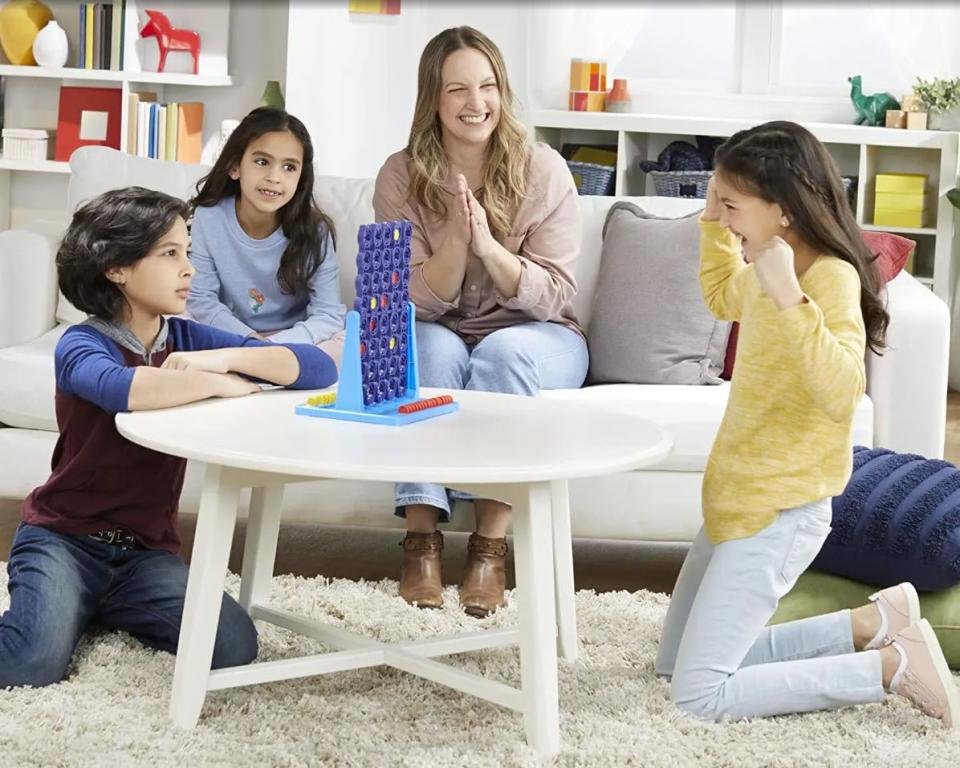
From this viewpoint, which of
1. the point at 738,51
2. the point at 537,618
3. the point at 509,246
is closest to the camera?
the point at 537,618

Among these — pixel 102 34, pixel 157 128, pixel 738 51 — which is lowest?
pixel 157 128

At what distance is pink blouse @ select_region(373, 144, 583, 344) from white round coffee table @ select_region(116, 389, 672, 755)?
0.69 metres

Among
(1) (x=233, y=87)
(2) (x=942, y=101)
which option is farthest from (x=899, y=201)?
(1) (x=233, y=87)

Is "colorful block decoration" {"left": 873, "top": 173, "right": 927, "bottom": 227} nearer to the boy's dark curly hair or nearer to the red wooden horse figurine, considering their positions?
the red wooden horse figurine

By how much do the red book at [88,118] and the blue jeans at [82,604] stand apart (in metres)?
3.28

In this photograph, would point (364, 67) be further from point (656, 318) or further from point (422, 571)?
point (422, 571)

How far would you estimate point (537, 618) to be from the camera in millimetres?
1876

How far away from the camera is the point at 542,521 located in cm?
188

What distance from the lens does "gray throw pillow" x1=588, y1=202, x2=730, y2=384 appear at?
9.73ft

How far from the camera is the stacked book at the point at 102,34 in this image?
5035 millimetres

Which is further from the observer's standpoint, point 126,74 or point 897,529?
point 126,74

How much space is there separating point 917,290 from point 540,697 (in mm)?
1518

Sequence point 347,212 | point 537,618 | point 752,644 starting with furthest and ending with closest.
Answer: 1. point 347,212
2. point 752,644
3. point 537,618

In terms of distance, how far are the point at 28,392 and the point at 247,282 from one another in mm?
480
